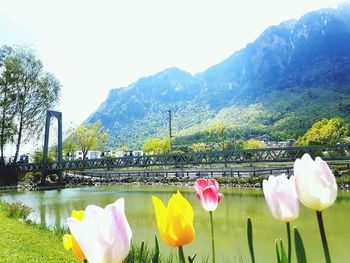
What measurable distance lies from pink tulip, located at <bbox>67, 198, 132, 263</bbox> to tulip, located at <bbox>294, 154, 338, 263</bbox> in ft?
1.60

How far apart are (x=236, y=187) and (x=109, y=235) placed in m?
21.8

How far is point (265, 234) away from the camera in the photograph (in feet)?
→ 28.2

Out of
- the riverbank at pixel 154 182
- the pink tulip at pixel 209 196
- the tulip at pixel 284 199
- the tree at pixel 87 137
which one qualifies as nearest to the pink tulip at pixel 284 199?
the tulip at pixel 284 199

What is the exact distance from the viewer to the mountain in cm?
8281

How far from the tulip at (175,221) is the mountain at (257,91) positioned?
211 ft

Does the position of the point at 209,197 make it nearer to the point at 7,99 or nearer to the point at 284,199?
the point at 284,199

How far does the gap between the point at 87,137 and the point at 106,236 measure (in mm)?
43338

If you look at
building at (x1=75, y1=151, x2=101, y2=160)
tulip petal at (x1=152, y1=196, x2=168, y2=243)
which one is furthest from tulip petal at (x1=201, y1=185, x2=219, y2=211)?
building at (x1=75, y1=151, x2=101, y2=160)

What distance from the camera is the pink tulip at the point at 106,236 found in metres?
0.89

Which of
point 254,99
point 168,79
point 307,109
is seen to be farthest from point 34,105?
point 168,79

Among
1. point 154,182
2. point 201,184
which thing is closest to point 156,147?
point 154,182

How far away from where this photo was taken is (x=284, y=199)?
1.22 meters

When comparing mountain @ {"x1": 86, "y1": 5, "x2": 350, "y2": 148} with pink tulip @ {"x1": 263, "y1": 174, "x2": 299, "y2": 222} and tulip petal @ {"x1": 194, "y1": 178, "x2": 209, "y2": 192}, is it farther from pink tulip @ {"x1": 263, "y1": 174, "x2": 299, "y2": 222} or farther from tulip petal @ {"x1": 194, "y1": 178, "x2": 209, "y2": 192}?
pink tulip @ {"x1": 263, "y1": 174, "x2": 299, "y2": 222}

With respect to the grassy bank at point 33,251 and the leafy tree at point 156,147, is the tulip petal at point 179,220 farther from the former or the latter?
the leafy tree at point 156,147
